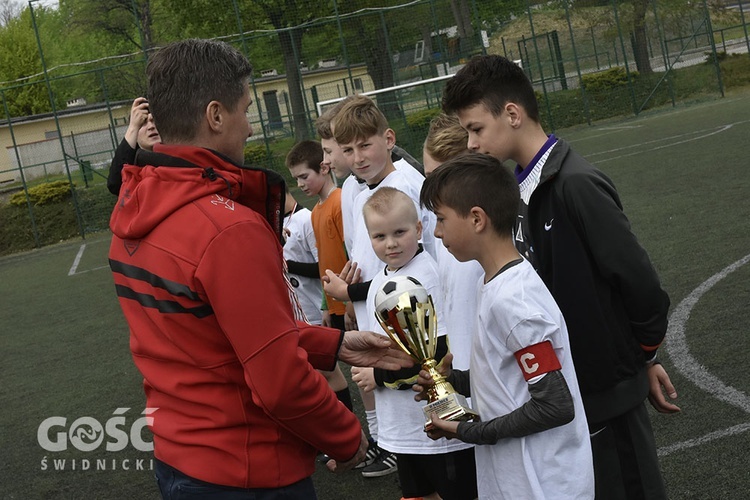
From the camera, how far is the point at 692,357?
5512 mm

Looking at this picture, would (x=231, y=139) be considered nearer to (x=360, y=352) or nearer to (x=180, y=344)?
(x=180, y=344)

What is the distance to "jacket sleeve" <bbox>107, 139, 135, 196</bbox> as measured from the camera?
3322mm

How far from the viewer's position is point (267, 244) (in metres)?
2.21

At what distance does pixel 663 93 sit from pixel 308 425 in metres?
27.4

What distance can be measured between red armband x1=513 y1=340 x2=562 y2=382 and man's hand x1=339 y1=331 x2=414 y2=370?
0.58 metres

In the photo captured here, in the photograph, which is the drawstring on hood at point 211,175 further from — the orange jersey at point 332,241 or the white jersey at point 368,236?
the orange jersey at point 332,241

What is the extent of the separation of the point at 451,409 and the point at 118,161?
1646mm

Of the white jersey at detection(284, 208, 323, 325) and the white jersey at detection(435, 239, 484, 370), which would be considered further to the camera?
the white jersey at detection(284, 208, 323, 325)

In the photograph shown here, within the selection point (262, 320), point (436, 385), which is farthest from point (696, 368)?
point (262, 320)

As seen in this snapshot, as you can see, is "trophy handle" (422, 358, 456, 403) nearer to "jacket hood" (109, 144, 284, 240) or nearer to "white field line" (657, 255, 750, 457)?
"jacket hood" (109, 144, 284, 240)

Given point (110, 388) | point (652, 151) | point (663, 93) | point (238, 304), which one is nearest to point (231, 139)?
point (238, 304)

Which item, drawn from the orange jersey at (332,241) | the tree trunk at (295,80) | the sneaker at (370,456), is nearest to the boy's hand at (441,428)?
the sneaker at (370,456)

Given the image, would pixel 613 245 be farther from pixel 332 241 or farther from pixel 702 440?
pixel 332 241

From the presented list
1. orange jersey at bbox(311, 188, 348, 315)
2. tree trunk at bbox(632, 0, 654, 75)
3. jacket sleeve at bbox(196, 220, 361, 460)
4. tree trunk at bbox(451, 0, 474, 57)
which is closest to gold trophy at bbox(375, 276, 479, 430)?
jacket sleeve at bbox(196, 220, 361, 460)
